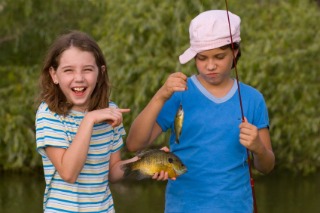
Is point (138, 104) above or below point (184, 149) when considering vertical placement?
above

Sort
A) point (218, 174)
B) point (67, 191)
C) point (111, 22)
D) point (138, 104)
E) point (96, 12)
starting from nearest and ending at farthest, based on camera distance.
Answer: point (67, 191), point (218, 174), point (138, 104), point (111, 22), point (96, 12)

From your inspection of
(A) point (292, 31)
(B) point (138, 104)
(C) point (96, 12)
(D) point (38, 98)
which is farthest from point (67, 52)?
(C) point (96, 12)

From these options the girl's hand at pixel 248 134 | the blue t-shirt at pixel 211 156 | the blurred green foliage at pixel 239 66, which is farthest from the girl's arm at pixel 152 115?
the blurred green foliage at pixel 239 66

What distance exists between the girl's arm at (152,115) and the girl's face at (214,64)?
0.19 m

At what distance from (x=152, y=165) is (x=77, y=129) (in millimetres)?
405

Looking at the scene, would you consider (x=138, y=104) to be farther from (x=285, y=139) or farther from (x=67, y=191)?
(x=67, y=191)

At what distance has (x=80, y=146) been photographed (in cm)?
344

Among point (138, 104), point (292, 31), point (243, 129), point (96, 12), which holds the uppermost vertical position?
point (96, 12)

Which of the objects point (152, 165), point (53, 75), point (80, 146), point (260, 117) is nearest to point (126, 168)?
Result: point (152, 165)

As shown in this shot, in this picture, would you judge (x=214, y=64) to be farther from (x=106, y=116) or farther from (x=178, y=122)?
(x=106, y=116)

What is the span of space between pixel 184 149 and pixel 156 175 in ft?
1.04

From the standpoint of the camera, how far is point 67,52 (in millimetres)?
3680

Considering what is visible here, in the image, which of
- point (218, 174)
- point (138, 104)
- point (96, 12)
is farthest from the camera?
point (96, 12)

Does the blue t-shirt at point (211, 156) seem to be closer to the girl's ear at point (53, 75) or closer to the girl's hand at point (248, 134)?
the girl's hand at point (248, 134)
